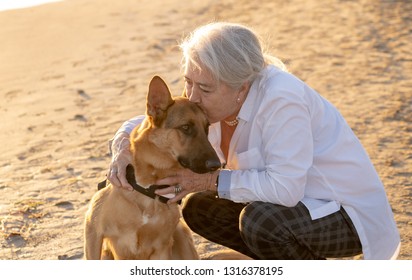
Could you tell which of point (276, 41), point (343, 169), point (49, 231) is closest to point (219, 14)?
point (276, 41)

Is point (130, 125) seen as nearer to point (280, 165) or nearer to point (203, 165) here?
point (203, 165)

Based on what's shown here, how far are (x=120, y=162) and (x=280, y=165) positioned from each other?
3.32ft

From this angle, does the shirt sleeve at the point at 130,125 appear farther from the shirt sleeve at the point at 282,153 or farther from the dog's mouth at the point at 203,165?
the shirt sleeve at the point at 282,153

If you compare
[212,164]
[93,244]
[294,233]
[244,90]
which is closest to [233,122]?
[244,90]

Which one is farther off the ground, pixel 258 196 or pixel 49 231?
pixel 258 196

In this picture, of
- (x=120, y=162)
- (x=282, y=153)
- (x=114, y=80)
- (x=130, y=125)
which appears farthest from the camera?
(x=114, y=80)

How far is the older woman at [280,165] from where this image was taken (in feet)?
14.9

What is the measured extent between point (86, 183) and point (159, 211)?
6.66 ft

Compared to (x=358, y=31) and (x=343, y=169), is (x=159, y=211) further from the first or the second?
(x=358, y=31)

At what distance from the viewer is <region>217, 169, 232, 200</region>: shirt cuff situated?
4.64 metres

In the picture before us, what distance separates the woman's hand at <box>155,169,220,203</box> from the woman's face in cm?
36

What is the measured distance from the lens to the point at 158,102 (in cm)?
481

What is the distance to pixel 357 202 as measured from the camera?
4.71m

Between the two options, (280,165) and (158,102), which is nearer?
(280,165)
